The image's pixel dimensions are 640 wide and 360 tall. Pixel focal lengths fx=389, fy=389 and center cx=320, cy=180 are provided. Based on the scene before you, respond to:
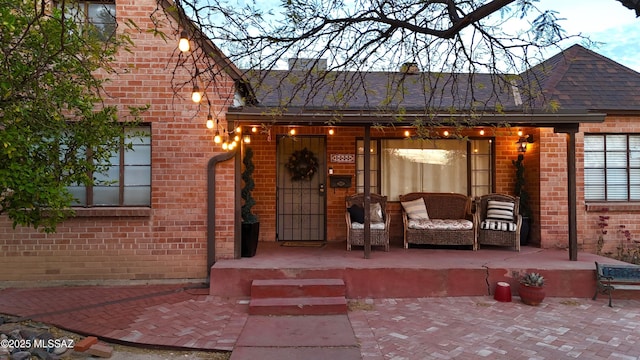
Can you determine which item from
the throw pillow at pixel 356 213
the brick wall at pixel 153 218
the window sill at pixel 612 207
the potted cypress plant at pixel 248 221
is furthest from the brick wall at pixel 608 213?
the brick wall at pixel 153 218

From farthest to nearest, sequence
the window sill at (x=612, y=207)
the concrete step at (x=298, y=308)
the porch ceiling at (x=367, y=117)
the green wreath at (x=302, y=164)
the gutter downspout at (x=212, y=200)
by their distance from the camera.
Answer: the green wreath at (x=302, y=164)
the window sill at (x=612, y=207)
the gutter downspout at (x=212, y=200)
the porch ceiling at (x=367, y=117)
the concrete step at (x=298, y=308)

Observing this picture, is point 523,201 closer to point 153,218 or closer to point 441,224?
point 441,224

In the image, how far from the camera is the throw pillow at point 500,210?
7521 mm

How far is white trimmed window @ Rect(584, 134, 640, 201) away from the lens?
7898 mm

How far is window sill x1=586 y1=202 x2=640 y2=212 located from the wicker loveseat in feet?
7.60

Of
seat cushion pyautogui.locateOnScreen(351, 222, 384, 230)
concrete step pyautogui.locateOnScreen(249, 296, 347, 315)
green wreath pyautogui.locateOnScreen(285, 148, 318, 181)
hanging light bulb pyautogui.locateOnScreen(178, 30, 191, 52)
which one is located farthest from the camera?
green wreath pyautogui.locateOnScreen(285, 148, 318, 181)

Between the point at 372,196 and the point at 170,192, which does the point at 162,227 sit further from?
the point at 372,196

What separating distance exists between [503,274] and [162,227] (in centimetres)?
548

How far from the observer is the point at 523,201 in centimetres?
796

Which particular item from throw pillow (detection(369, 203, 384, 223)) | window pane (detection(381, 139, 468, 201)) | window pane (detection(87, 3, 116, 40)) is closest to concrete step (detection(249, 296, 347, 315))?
throw pillow (detection(369, 203, 384, 223))

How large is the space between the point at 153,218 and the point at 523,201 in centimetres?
708

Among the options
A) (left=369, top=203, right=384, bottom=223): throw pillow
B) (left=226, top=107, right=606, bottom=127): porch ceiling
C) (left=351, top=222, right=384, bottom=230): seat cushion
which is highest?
(left=226, top=107, right=606, bottom=127): porch ceiling

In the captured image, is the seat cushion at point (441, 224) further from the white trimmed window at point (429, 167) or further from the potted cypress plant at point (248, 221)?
the potted cypress plant at point (248, 221)

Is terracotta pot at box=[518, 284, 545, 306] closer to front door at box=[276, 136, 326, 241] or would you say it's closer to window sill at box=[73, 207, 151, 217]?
front door at box=[276, 136, 326, 241]
